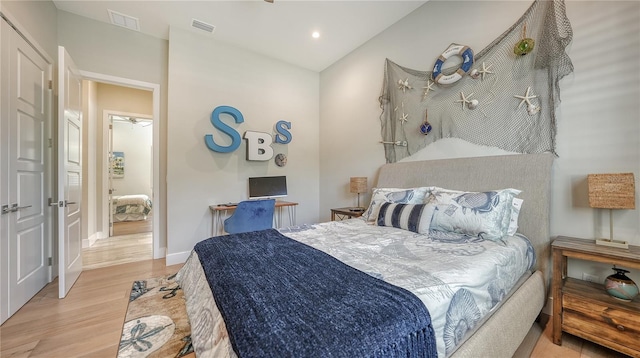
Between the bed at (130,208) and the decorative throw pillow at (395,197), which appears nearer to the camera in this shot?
the decorative throw pillow at (395,197)

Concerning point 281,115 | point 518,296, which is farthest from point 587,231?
point 281,115

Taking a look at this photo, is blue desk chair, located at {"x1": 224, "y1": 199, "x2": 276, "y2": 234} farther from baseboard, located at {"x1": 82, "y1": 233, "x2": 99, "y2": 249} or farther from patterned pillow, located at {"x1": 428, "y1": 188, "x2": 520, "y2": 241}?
baseboard, located at {"x1": 82, "y1": 233, "x2": 99, "y2": 249}

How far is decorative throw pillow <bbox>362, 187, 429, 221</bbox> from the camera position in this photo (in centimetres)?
233

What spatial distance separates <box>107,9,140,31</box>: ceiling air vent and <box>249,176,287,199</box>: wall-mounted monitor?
96.6 inches

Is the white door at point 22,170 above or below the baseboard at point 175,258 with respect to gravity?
above

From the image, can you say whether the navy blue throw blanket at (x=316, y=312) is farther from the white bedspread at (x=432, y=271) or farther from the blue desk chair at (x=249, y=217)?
the blue desk chair at (x=249, y=217)

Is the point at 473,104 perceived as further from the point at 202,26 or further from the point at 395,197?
the point at 202,26

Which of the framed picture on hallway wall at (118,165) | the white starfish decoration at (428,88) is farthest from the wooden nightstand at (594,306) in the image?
the framed picture on hallway wall at (118,165)

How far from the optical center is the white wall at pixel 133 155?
22.6 ft

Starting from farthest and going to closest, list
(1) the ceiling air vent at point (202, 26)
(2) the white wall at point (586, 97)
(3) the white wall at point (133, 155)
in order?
(3) the white wall at point (133, 155) → (1) the ceiling air vent at point (202, 26) → (2) the white wall at point (586, 97)

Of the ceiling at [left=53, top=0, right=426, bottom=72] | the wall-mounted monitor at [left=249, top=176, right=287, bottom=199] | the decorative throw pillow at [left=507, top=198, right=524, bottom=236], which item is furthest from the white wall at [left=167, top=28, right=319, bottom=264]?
the decorative throw pillow at [left=507, top=198, right=524, bottom=236]

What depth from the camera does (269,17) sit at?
9.68 feet

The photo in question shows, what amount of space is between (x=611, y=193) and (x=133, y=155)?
9.30m

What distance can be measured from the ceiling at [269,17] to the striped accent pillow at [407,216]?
235 centimetres
